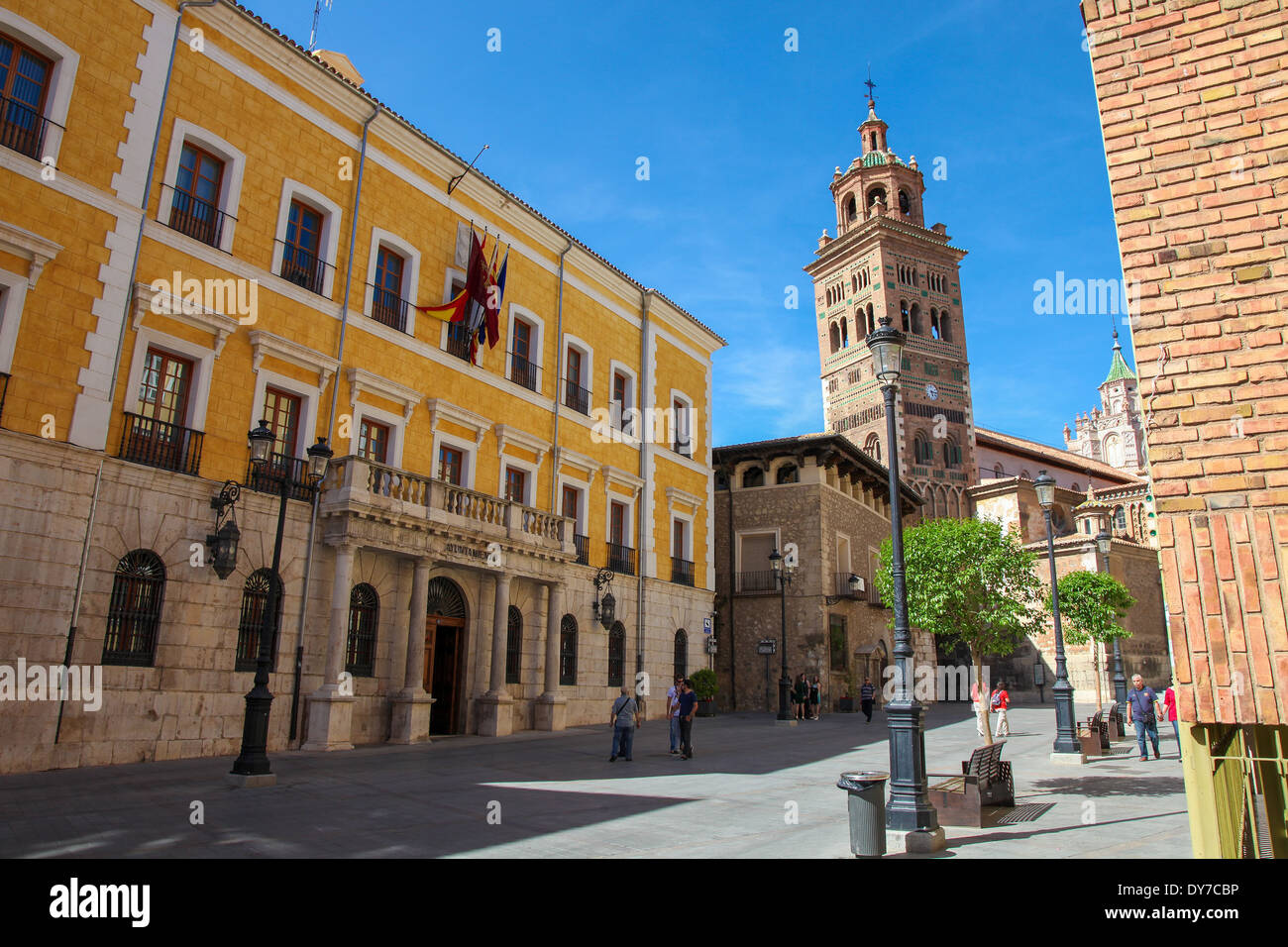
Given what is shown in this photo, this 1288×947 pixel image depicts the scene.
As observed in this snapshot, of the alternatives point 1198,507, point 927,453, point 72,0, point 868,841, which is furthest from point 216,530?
point 927,453

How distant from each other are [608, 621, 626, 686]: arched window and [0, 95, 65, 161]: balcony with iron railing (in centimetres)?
1744

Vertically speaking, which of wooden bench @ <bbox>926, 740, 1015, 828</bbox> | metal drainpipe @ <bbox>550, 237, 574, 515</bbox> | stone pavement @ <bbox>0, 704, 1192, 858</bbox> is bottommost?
stone pavement @ <bbox>0, 704, 1192, 858</bbox>

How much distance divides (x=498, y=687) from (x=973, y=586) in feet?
36.6

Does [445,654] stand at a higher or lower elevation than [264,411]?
lower

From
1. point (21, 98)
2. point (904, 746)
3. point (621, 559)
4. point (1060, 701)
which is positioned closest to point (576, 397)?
point (621, 559)

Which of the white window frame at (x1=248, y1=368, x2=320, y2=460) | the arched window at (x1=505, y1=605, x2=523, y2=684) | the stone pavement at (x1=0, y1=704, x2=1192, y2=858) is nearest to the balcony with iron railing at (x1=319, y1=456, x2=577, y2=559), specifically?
the white window frame at (x1=248, y1=368, x2=320, y2=460)

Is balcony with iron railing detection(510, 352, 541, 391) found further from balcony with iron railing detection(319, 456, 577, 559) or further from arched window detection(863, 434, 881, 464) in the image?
arched window detection(863, 434, 881, 464)

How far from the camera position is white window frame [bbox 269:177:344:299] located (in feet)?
54.2

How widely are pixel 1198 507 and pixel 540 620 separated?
18.3m

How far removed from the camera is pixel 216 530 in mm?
14164

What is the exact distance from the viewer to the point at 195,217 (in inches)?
594

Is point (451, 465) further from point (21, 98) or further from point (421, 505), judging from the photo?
point (21, 98)
